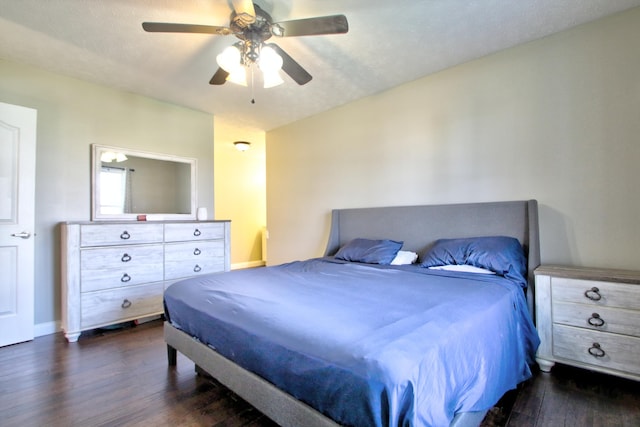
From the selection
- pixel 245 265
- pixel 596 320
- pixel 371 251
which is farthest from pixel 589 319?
pixel 245 265

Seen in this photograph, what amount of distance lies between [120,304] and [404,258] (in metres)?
2.81

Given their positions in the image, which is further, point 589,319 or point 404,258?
point 404,258

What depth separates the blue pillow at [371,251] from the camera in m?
2.85

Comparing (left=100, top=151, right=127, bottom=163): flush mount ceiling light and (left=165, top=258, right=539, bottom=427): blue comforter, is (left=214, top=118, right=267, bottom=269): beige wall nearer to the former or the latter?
(left=100, top=151, right=127, bottom=163): flush mount ceiling light

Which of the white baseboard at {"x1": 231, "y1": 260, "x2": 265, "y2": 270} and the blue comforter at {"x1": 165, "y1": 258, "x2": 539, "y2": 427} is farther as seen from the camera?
the white baseboard at {"x1": 231, "y1": 260, "x2": 265, "y2": 270}

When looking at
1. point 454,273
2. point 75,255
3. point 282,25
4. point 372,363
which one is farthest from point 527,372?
point 75,255

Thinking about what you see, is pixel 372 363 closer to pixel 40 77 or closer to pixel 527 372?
pixel 527 372

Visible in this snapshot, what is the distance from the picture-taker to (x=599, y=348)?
1.86m

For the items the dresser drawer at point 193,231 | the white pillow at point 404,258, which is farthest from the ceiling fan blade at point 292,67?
the dresser drawer at point 193,231

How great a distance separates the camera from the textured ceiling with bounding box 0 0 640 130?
203 cm

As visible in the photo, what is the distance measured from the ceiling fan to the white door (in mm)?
1842

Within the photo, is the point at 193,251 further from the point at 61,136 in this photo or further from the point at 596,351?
the point at 596,351

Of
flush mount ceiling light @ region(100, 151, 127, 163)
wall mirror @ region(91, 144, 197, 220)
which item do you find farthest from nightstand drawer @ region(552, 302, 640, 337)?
flush mount ceiling light @ region(100, 151, 127, 163)

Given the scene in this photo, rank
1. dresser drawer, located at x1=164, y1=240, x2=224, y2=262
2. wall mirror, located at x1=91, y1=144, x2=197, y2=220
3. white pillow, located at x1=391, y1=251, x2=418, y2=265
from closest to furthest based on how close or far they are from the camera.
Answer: white pillow, located at x1=391, y1=251, x2=418, y2=265, wall mirror, located at x1=91, y1=144, x2=197, y2=220, dresser drawer, located at x1=164, y1=240, x2=224, y2=262
